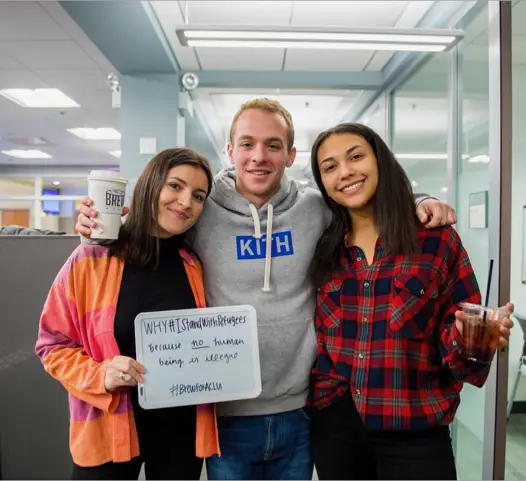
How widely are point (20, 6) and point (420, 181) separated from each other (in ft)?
10.8

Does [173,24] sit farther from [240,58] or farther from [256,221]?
[256,221]

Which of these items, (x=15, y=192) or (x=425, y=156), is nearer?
(x=15, y=192)

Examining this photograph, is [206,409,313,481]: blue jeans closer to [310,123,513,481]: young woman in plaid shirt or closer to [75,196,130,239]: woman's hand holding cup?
[310,123,513,481]: young woman in plaid shirt

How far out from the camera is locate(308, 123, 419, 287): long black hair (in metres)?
1.19

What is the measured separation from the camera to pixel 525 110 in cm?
202

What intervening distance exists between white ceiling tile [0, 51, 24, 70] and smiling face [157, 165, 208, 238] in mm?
2033

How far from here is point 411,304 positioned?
114 cm

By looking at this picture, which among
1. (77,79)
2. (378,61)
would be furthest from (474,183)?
(77,79)

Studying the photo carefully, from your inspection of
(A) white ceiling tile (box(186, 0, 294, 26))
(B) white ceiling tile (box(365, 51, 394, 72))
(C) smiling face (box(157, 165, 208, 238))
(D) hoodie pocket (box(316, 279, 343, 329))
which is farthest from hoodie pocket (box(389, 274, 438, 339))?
(B) white ceiling tile (box(365, 51, 394, 72))

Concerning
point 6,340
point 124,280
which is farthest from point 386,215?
point 6,340

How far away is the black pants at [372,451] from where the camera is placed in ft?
3.64

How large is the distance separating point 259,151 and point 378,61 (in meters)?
3.27

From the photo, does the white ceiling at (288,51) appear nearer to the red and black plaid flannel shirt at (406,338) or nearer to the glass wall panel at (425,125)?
the glass wall panel at (425,125)

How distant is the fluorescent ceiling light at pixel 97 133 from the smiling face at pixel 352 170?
3.78 m
